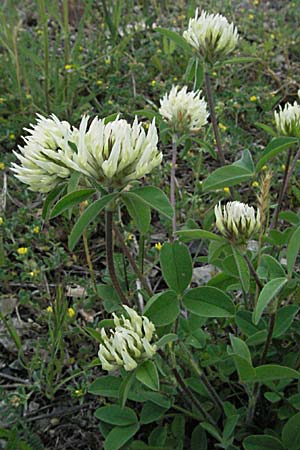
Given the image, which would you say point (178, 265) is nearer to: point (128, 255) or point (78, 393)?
point (128, 255)

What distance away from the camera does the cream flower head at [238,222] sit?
133 centimetres

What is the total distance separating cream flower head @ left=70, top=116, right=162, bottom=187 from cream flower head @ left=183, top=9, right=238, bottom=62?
682mm

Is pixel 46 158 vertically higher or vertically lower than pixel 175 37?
lower

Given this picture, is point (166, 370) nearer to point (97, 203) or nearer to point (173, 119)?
point (97, 203)

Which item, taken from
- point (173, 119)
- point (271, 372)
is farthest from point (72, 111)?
point (271, 372)

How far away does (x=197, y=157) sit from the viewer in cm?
286

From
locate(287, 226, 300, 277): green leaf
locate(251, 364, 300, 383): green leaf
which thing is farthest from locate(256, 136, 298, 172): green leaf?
locate(251, 364, 300, 383): green leaf

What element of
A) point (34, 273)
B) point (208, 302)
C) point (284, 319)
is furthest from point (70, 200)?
point (34, 273)

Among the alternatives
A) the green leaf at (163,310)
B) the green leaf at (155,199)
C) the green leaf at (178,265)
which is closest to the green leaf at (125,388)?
the green leaf at (163,310)

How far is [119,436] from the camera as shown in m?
1.53

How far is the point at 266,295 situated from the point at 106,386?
57 cm

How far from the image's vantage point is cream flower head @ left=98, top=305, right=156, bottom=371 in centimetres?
123

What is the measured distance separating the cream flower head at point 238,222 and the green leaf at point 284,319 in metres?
0.27

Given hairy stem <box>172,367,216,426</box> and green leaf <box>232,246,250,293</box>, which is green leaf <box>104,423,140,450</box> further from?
green leaf <box>232,246,250,293</box>
